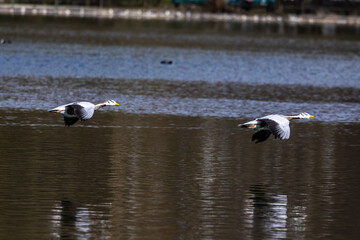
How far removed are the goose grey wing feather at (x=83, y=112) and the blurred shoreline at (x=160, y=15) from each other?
10211 centimetres

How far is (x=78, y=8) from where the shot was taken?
132250 mm

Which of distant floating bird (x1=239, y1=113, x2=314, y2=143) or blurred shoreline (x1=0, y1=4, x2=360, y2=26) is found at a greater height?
distant floating bird (x1=239, y1=113, x2=314, y2=143)

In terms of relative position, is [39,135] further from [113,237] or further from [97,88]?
[97,88]

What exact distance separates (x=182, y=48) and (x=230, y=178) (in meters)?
54.8

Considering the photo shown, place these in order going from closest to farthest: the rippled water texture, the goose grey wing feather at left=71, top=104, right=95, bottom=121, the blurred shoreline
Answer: the rippled water texture < the goose grey wing feather at left=71, top=104, right=95, bottom=121 < the blurred shoreline

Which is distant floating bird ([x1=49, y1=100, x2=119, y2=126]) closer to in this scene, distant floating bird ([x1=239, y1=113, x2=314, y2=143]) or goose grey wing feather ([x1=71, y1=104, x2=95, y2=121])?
goose grey wing feather ([x1=71, y1=104, x2=95, y2=121])

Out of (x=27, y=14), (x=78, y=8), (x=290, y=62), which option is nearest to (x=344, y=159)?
(x=290, y=62)

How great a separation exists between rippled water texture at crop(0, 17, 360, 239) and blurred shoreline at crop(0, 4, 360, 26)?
70.2 m

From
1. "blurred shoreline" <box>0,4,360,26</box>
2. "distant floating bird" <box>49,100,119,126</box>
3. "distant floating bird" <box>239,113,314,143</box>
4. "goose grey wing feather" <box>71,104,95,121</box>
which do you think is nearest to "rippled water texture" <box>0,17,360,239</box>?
"distant floating bird" <box>239,113,314,143</box>

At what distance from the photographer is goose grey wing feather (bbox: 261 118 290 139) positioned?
66.0 ft

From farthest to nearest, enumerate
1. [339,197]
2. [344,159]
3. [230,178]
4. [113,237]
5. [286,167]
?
[344,159]
[286,167]
[230,178]
[339,197]
[113,237]

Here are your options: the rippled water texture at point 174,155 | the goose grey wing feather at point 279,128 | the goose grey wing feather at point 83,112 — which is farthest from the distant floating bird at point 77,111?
the goose grey wing feather at point 279,128

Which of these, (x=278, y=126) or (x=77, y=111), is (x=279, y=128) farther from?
(x=77, y=111)

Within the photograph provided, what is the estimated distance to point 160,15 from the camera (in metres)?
132
